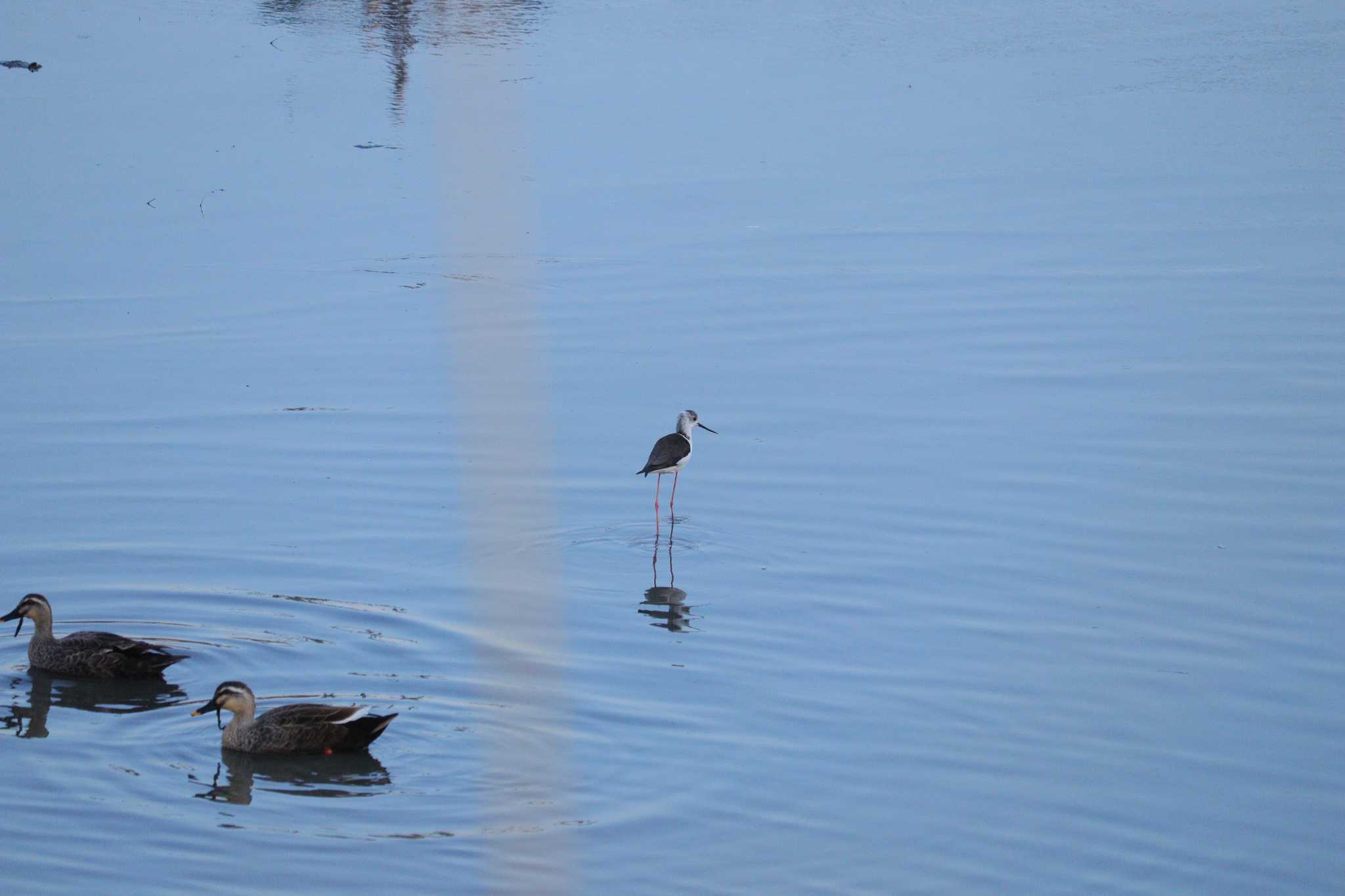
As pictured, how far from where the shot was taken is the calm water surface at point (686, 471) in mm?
7438

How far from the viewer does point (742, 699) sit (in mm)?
8523

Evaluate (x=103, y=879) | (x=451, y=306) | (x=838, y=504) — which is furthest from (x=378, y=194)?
(x=103, y=879)

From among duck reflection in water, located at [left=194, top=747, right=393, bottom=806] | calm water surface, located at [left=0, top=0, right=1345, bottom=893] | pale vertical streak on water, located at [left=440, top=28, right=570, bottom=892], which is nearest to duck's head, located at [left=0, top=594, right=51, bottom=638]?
calm water surface, located at [left=0, top=0, right=1345, bottom=893]

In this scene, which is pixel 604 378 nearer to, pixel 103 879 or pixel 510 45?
pixel 103 879

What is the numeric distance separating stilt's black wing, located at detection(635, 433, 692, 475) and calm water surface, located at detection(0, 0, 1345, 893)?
376 millimetres

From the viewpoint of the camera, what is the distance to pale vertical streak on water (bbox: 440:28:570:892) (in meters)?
7.45

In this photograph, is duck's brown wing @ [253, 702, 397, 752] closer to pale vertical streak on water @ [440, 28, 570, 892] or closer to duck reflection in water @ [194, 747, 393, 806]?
duck reflection in water @ [194, 747, 393, 806]

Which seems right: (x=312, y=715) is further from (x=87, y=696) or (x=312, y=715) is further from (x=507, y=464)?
(x=507, y=464)

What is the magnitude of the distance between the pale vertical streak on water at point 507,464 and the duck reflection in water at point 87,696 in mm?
1604

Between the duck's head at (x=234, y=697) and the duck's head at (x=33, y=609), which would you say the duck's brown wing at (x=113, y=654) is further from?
the duck's head at (x=234, y=697)

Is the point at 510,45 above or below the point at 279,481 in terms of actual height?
above

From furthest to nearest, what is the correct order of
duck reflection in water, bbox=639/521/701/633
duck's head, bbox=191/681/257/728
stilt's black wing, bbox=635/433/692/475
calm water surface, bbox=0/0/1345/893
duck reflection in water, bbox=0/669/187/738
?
stilt's black wing, bbox=635/433/692/475 < duck reflection in water, bbox=639/521/701/633 < duck reflection in water, bbox=0/669/187/738 < duck's head, bbox=191/681/257/728 < calm water surface, bbox=0/0/1345/893

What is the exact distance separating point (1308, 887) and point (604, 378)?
749cm

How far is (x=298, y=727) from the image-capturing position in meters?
8.02
